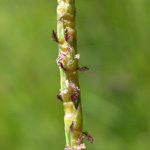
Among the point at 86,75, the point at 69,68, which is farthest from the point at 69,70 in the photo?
the point at 86,75

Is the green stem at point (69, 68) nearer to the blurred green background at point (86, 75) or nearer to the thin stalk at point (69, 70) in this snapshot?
the thin stalk at point (69, 70)

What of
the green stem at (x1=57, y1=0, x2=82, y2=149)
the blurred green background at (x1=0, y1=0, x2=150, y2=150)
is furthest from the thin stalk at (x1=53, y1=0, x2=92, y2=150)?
the blurred green background at (x1=0, y1=0, x2=150, y2=150)

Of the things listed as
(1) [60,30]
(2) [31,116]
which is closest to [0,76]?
(2) [31,116]

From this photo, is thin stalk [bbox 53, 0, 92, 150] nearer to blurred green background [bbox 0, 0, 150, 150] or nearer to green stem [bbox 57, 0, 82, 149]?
green stem [bbox 57, 0, 82, 149]

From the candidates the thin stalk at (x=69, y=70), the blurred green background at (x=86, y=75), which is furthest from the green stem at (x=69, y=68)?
the blurred green background at (x=86, y=75)

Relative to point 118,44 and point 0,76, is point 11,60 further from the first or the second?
point 118,44

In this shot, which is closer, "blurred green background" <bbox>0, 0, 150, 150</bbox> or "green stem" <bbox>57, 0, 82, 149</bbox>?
"green stem" <bbox>57, 0, 82, 149</bbox>
